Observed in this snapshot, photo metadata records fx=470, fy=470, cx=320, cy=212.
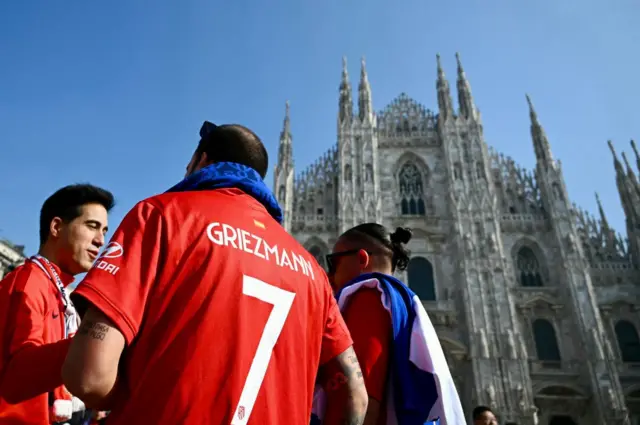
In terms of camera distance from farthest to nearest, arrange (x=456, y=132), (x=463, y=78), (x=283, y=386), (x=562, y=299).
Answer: (x=463, y=78), (x=456, y=132), (x=562, y=299), (x=283, y=386)

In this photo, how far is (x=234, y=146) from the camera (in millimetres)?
1855

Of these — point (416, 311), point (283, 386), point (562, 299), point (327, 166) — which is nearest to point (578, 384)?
point (562, 299)

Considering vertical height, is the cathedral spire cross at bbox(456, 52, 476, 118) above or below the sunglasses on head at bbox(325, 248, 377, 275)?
above

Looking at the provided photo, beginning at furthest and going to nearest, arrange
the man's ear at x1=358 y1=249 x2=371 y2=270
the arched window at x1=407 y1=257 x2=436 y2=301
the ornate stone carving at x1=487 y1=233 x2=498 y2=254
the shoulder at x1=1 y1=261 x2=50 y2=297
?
the arched window at x1=407 y1=257 x2=436 y2=301 → the ornate stone carving at x1=487 y1=233 x2=498 y2=254 → the man's ear at x1=358 y1=249 x2=371 y2=270 → the shoulder at x1=1 y1=261 x2=50 y2=297

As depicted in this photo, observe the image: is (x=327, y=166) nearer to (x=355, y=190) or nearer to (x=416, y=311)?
(x=355, y=190)

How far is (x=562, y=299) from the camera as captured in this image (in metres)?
19.4

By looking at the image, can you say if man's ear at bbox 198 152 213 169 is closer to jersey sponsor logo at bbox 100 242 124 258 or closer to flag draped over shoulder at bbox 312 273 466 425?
jersey sponsor logo at bbox 100 242 124 258

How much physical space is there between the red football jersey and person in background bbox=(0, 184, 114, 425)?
1.34 ft

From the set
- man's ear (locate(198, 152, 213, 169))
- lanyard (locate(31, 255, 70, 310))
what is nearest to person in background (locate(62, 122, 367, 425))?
man's ear (locate(198, 152, 213, 169))

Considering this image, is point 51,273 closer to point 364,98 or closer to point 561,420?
point 561,420

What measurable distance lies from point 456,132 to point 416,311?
22075mm

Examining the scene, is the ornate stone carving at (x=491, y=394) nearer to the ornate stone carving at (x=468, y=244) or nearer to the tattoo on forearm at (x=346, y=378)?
the ornate stone carving at (x=468, y=244)

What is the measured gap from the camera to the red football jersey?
3.99 ft

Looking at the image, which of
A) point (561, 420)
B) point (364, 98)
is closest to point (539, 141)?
point (364, 98)
